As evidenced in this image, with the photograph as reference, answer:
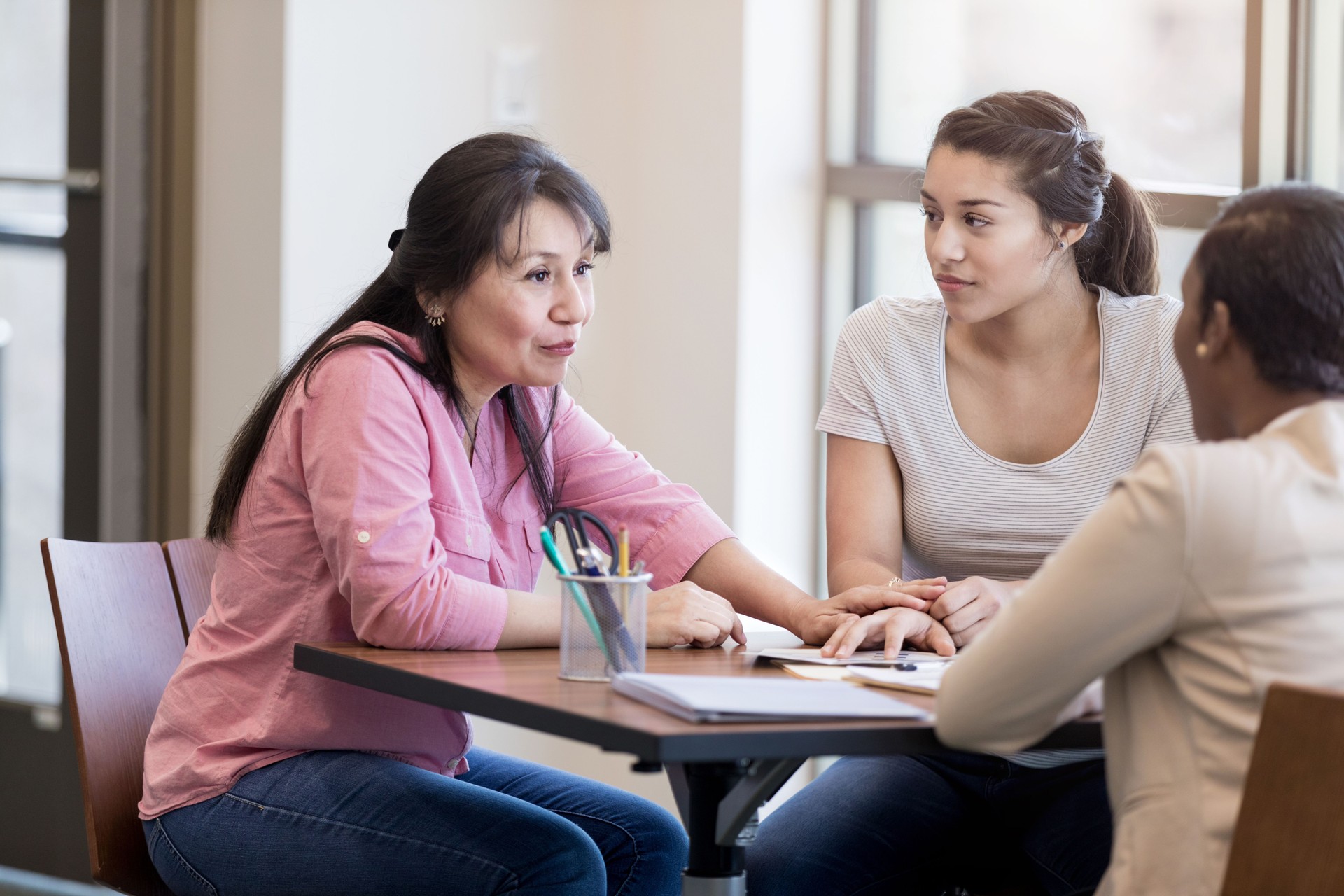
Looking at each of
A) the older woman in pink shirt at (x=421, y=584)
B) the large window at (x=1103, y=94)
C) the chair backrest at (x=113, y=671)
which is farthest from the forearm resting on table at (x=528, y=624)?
the large window at (x=1103, y=94)

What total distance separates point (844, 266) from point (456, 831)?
81.0 inches

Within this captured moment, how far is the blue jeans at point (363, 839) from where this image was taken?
1.49 m

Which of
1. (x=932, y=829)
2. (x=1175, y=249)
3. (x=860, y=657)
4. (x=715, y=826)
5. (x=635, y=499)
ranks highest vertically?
(x=1175, y=249)

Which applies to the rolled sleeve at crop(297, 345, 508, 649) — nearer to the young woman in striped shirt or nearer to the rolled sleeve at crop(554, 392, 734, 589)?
Answer: the rolled sleeve at crop(554, 392, 734, 589)

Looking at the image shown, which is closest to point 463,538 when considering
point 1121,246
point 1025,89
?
point 1121,246

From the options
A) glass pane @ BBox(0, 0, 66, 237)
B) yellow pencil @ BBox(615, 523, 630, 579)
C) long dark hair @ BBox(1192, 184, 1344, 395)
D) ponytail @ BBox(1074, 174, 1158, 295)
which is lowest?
yellow pencil @ BBox(615, 523, 630, 579)

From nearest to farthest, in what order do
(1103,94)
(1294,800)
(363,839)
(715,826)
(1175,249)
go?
1. (1294,800)
2. (715,826)
3. (363,839)
4. (1175,249)
5. (1103,94)

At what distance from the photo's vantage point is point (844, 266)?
10.9 ft

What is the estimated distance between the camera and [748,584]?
70.9 inches

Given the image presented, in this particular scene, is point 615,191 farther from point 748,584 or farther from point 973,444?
point 748,584

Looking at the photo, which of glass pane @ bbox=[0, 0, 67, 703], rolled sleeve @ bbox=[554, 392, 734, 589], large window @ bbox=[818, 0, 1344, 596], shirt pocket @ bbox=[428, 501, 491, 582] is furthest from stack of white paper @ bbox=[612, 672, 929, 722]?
glass pane @ bbox=[0, 0, 67, 703]

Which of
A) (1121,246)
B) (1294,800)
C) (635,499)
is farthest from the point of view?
(1121,246)

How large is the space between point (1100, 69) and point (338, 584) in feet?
6.53

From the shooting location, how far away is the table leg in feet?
4.30
